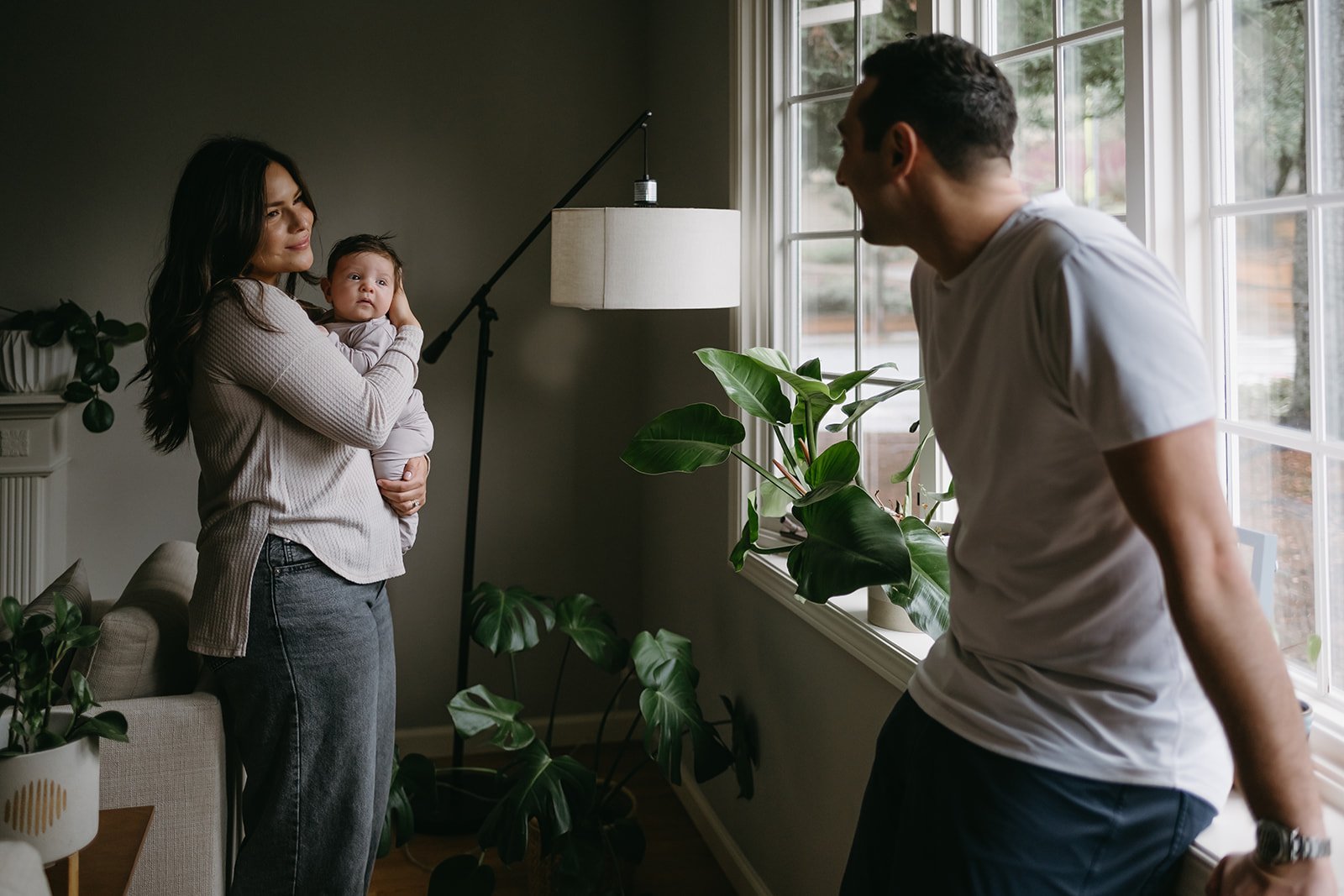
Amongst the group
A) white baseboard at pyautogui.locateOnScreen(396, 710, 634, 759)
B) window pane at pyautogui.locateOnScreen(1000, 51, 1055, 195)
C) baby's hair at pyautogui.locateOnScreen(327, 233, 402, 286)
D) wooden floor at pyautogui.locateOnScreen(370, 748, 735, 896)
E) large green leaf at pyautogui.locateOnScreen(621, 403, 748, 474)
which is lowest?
wooden floor at pyautogui.locateOnScreen(370, 748, 735, 896)

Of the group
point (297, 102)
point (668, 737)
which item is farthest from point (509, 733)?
point (297, 102)

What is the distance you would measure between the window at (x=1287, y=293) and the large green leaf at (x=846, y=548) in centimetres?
50

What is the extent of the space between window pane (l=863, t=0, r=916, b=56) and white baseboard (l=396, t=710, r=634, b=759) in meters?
2.49

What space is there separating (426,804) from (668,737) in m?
1.02

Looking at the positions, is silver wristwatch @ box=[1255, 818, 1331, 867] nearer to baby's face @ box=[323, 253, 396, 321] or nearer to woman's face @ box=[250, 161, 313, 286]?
woman's face @ box=[250, 161, 313, 286]

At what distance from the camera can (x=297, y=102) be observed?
11.7 ft

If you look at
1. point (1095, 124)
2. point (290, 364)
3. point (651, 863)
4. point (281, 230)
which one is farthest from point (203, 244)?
point (651, 863)

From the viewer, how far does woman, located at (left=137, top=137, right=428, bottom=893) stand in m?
1.91

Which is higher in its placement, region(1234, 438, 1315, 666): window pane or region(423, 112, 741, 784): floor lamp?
region(423, 112, 741, 784): floor lamp

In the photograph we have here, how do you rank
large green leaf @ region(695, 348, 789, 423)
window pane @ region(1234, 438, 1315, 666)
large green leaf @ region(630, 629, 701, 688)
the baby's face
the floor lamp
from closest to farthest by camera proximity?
window pane @ region(1234, 438, 1315, 666) → large green leaf @ region(695, 348, 789, 423) → the baby's face → the floor lamp → large green leaf @ region(630, 629, 701, 688)

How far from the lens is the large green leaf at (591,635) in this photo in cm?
295

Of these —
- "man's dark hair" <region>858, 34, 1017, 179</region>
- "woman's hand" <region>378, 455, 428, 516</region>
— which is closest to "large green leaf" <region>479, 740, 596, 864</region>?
"woman's hand" <region>378, 455, 428, 516</region>

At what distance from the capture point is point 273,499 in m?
1.92

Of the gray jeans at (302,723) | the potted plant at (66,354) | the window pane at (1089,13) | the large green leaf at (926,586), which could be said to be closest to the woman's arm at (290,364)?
the gray jeans at (302,723)
